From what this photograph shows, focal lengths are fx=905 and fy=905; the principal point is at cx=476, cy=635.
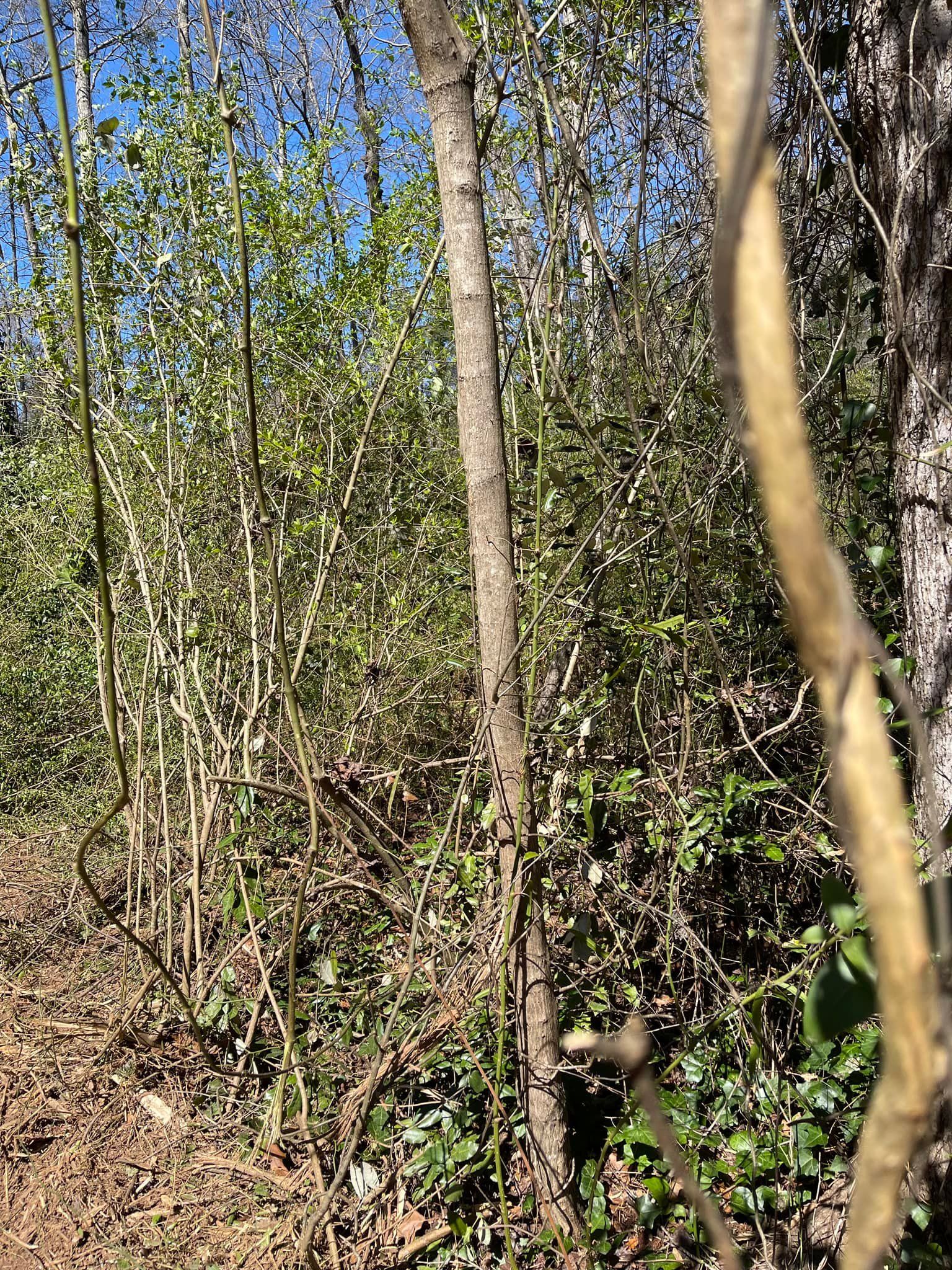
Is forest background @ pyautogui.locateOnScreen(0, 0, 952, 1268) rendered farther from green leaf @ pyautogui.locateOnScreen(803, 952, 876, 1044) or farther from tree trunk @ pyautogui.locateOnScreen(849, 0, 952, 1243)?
green leaf @ pyautogui.locateOnScreen(803, 952, 876, 1044)

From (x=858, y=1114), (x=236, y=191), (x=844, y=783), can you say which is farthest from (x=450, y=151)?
(x=858, y=1114)

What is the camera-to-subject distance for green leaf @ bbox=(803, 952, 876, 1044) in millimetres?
437

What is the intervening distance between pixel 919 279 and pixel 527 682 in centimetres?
144

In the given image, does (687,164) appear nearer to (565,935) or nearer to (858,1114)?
(565,935)

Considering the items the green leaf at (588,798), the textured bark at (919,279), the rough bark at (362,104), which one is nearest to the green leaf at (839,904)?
the textured bark at (919,279)

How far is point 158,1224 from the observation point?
2.85m

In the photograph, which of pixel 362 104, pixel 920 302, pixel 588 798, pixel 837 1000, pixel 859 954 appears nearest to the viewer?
pixel 837 1000

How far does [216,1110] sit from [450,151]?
10.3 feet

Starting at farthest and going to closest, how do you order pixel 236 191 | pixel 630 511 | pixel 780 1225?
pixel 630 511 < pixel 780 1225 < pixel 236 191

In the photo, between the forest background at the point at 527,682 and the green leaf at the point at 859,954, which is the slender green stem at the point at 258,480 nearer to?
the forest background at the point at 527,682

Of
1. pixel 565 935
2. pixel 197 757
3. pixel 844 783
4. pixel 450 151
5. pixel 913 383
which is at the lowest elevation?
pixel 565 935

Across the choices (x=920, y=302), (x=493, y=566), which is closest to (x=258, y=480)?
(x=493, y=566)

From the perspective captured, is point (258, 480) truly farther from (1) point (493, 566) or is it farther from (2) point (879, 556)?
(2) point (879, 556)

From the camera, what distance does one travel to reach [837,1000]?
0.46 m
